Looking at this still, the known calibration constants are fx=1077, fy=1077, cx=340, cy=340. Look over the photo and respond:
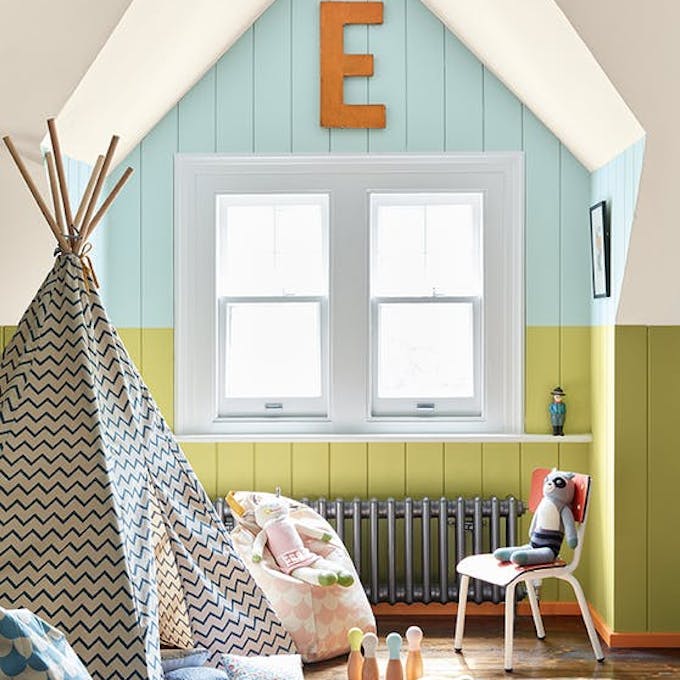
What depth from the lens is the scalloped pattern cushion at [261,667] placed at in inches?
126

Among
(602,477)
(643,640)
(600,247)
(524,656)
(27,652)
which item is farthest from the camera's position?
(602,477)

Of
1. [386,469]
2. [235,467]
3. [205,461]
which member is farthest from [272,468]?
[386,469]

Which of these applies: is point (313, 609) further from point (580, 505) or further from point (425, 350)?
point (425, 350)

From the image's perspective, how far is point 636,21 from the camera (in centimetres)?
338

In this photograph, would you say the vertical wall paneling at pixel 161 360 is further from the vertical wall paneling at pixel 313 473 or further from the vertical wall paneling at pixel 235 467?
the vertical wall paneling at pixel 313 473

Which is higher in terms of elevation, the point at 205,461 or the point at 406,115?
the point at 406,115

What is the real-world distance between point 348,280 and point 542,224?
35.8 inches

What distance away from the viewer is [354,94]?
483cm

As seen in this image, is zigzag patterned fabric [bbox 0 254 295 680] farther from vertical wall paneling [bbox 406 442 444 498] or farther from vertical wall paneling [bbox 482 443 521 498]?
vertical wall paneling [bbox 482 443 521 498]

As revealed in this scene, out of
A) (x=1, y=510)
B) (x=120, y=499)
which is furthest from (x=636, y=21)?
(x=1, y=510)

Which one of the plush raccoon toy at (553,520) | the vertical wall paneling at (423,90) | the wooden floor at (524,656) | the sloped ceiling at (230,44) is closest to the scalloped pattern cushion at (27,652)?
the sloped ceiling at (230,44)

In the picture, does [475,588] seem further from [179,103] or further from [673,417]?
[179,103]

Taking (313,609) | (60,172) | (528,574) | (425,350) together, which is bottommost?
(313,609)

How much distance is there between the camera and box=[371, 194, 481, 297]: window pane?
4.94 m
